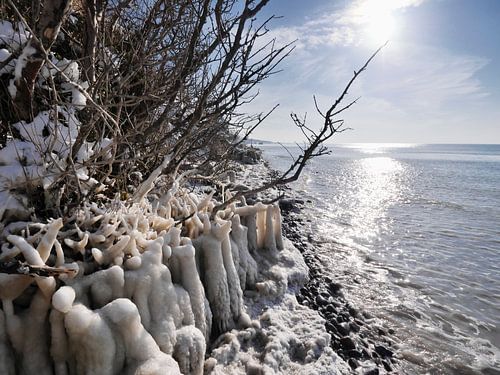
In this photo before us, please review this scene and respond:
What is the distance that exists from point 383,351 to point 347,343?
61 centimetres

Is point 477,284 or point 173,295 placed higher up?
point 173,295

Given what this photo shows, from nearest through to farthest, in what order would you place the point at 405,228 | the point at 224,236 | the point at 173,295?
the point at 173,295 < the point at 224,236 < the point at 405,228

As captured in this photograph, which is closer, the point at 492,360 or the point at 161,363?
the point at 161,363

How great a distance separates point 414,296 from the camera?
19.7 feet

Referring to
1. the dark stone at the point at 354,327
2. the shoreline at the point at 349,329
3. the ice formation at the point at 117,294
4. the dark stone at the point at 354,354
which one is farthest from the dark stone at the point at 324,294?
the ice formation at the point at 117,294

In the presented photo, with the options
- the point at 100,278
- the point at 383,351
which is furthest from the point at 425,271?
the point at 100,278

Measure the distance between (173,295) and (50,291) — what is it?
A: 84cm

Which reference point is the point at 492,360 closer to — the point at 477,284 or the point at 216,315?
the point at 477,284

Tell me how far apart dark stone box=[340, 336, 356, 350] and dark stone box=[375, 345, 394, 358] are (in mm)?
429

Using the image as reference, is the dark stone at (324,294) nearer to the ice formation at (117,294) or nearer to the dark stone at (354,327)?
the dark stone at (354,327)

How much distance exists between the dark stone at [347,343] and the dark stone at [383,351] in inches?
16.9

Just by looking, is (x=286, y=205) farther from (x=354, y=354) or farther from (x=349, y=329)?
(x=354, y=354)

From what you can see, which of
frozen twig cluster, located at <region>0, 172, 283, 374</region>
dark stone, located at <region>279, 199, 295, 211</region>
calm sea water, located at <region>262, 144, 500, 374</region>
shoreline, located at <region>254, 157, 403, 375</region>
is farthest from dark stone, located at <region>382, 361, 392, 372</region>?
dark stone, located at <region>279, 199, 295, 211</region>

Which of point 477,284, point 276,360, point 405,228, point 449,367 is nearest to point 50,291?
point 276,360
